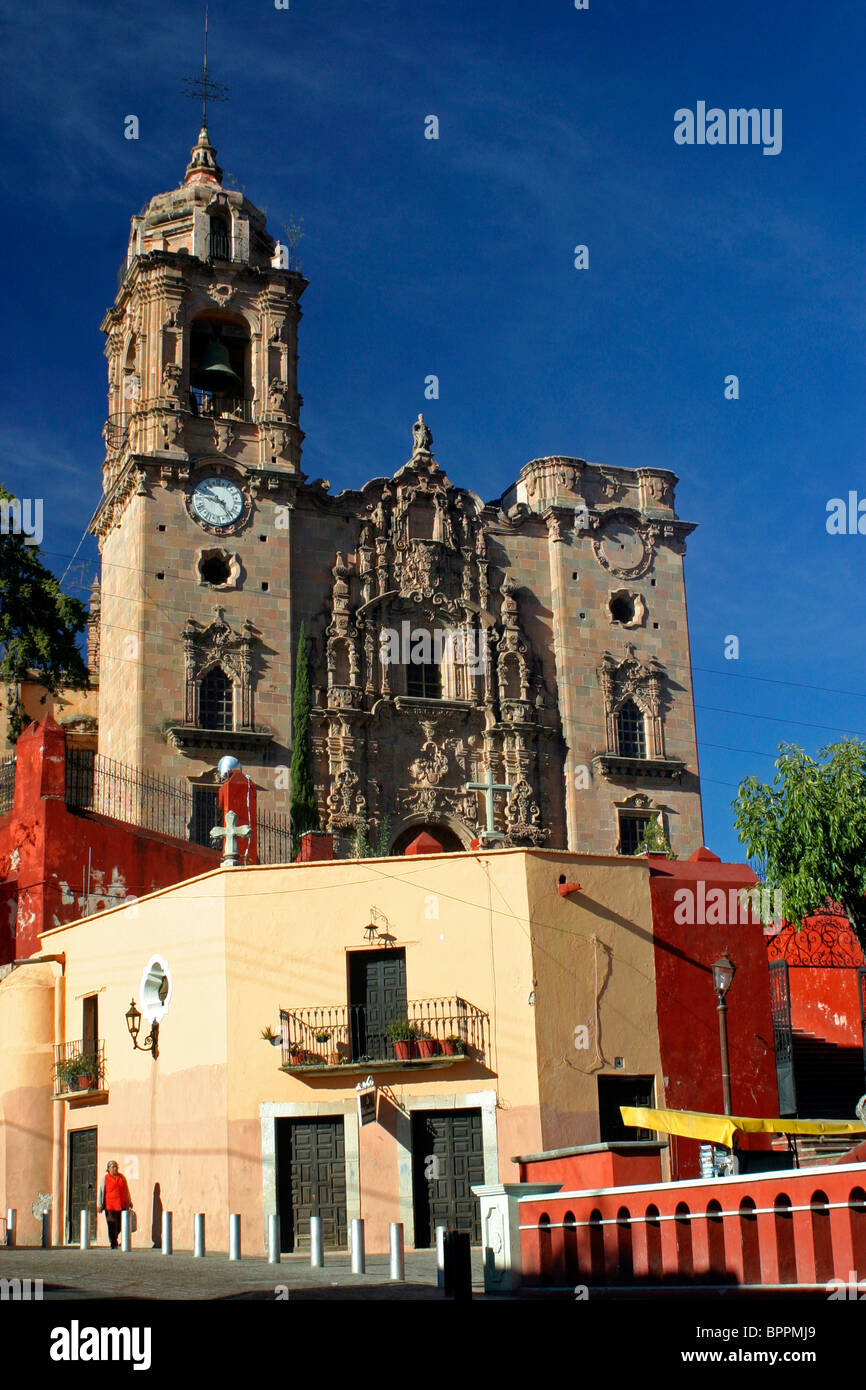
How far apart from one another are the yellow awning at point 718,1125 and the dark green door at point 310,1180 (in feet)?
16.5

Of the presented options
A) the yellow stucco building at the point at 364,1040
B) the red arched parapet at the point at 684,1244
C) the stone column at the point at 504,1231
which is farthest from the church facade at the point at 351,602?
the red arched parapet at the point at 684,1244

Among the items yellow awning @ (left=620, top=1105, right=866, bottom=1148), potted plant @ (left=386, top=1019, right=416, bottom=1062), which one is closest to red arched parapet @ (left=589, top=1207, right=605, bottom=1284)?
yellow awning @ (left=620, top=1105, right=866, bottom=1148)

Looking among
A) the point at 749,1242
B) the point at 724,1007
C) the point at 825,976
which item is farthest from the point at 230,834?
the point at 749,1242

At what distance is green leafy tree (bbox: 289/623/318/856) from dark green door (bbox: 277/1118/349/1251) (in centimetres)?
1440

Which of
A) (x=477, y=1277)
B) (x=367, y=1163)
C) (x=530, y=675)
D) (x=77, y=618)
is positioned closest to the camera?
(x=477, y=1277)

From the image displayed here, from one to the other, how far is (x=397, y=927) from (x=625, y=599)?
21.8 metres

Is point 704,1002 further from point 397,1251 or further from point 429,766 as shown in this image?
point 429,766

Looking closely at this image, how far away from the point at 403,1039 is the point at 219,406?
2444 centimetres

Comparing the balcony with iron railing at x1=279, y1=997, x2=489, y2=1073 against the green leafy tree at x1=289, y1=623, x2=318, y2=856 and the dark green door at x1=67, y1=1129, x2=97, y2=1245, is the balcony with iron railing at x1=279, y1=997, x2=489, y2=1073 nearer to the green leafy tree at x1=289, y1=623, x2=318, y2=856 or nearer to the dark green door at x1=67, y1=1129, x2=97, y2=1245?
the dark green door at x1=67, y1=1129, x2=97, y2=1245

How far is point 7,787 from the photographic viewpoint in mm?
34344
